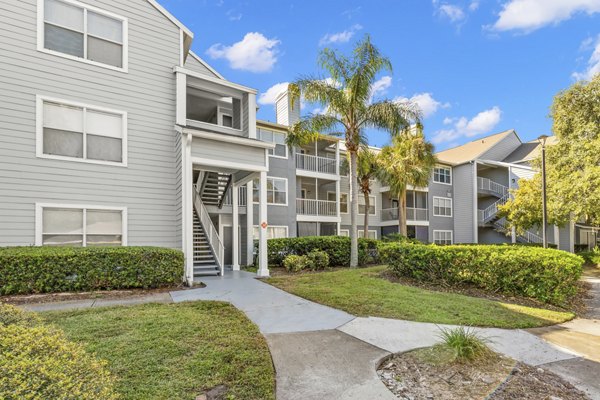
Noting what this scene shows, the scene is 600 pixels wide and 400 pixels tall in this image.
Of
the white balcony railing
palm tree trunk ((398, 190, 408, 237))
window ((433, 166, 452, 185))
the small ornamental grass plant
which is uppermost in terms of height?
window ((433, 166, 452, 185))

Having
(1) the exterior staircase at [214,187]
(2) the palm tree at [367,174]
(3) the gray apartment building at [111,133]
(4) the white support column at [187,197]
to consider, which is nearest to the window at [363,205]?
(2) the palm tree at [367,174]

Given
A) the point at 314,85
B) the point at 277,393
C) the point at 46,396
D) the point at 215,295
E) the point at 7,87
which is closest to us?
the point at 46,396

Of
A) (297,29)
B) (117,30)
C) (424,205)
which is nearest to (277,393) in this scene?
(117,30)

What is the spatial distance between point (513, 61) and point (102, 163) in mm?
18819

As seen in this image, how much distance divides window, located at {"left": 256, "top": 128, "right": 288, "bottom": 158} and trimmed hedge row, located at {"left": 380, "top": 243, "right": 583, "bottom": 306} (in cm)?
1025

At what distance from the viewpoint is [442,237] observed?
1064 inches

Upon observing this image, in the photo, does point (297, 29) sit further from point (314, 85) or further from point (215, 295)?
point (215, 295)

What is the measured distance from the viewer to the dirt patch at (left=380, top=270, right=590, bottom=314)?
8.14m

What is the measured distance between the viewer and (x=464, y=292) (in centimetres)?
914

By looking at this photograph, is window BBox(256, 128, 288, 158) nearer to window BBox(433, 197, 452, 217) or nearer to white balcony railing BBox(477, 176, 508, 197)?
window BBox(433, 197, 452, 217)

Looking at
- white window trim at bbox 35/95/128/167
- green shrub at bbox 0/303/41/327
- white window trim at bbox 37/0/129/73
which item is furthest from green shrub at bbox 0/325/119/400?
white window trim at bbox 37/0/129/73

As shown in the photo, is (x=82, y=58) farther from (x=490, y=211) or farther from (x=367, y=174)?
(x=490, y=211)

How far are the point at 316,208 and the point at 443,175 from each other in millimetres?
13411

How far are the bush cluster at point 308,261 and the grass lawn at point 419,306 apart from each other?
3.74 metres
